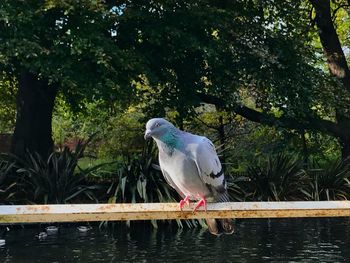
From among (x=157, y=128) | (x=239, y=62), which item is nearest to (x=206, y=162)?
(x=157, y=128)

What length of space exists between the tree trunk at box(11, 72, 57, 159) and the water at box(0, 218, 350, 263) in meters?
2.35

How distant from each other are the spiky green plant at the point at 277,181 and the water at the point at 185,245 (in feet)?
3.91

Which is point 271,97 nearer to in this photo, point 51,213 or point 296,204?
point 296,204

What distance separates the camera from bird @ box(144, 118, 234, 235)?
15.0ft

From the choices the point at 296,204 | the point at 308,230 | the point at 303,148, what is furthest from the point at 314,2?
the point at 296,204

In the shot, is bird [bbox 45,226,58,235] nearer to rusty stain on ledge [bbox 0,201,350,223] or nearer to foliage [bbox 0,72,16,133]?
foliage [bbox 0,72,16,133]

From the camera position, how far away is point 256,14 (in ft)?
39.2

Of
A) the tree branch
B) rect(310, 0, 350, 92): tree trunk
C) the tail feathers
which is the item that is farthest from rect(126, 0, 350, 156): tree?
the tail feathers

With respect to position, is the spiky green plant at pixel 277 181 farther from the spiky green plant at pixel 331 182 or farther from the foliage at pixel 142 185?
the foliage at pixel 142 185

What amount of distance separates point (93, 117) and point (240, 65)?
15.2 feet

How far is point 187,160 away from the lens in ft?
15.3

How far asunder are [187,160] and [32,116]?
7729 millimetres

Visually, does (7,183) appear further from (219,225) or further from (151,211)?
(151,211)

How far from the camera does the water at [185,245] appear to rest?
7.62 metres
